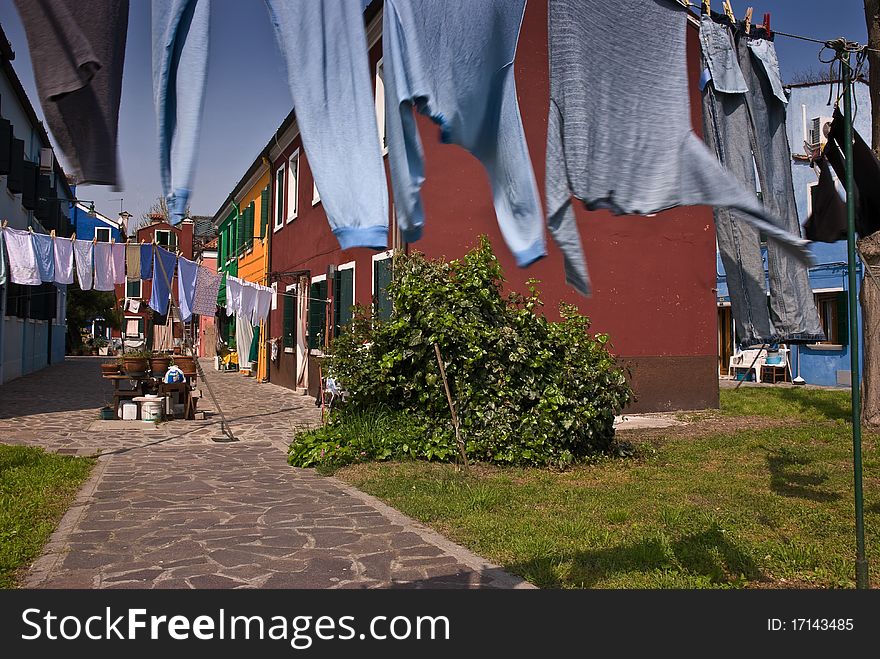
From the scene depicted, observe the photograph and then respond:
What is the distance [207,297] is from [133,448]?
2381 millimetres

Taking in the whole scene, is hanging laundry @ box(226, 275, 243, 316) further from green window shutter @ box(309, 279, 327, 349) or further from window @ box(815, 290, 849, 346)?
window @ box(815, 290, 849, 346)

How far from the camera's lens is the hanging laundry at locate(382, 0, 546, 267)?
2885 mm

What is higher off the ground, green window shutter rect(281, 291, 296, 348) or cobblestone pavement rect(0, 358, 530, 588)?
green window shutter rect(281, 291, 296, 348)

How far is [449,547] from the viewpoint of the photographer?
16.6 ft

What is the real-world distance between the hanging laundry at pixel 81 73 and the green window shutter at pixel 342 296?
10.4 m

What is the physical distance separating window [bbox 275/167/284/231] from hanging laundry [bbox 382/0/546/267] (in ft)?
49.0

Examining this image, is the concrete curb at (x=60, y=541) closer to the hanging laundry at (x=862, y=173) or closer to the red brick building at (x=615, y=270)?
the red brick building at (x=615, y=270)

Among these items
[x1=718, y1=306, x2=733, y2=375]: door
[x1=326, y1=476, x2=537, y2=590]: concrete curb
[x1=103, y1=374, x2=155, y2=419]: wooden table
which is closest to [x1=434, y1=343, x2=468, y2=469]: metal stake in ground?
[x1=326, y1=476, x2=537, y2=590]: concrete curb

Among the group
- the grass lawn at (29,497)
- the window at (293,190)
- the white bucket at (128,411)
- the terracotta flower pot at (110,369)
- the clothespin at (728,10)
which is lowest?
the grass lawn at (29,497)

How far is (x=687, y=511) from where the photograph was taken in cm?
588

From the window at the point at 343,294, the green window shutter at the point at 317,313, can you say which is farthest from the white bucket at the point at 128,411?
the green window shutter at the point at 317,313

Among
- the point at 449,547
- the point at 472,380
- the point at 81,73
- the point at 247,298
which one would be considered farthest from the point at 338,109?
the point at 247,298

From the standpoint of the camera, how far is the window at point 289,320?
17484mm
